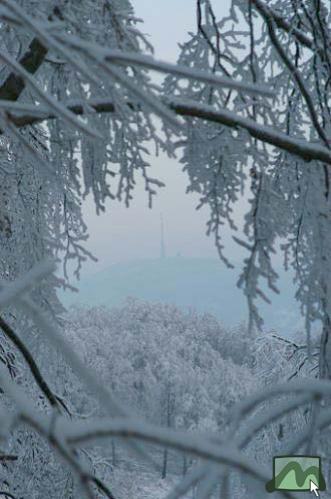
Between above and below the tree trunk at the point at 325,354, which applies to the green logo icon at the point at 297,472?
below

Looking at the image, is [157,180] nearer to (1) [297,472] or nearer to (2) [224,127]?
(2) [224,127]

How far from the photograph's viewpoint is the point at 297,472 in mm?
1540

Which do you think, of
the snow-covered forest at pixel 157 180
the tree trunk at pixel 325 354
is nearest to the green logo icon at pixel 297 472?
the snow-covered forest at pixel 157 180

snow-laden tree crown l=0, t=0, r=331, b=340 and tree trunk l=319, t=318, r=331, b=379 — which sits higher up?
snow-laden tree crown l=0, t=0, r=331, b=340

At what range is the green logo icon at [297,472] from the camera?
1.45 meters

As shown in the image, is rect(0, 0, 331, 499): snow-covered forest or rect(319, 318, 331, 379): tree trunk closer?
rect(0, 0, 331, 499): snow-covered forest

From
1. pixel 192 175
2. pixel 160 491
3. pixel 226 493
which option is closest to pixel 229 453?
pixel 226 493

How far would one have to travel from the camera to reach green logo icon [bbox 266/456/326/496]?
1.45 metres

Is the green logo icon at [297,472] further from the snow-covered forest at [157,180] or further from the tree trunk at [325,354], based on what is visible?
the tree trunk at [325,354]

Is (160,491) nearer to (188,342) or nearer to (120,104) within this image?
(188,342)

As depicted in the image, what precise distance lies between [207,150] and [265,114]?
0.30 metres

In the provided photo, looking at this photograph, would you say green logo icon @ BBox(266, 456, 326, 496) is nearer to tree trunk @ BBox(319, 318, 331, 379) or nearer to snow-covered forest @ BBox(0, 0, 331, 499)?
snow-covered forest @ BBox(0, 0, 331, 499)

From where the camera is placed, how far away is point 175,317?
182 ft

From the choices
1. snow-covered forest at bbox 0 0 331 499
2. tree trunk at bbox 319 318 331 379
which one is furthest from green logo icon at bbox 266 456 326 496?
tree trunk at bbox 319 318 331 379
